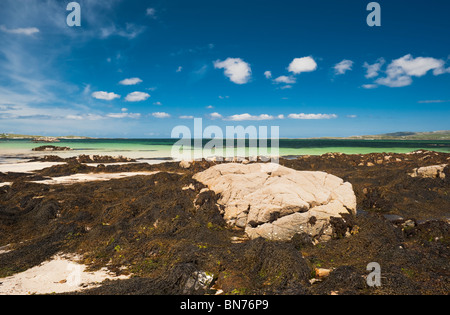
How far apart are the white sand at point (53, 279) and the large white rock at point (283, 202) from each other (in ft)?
17.0

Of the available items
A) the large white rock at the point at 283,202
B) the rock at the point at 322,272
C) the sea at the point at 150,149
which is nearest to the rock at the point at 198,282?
the rock at the point at 322,272

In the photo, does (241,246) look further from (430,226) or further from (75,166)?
(75,166)

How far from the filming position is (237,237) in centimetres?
964

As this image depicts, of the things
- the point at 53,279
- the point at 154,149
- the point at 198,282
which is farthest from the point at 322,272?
the point at 154,149

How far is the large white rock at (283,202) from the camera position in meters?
9.32

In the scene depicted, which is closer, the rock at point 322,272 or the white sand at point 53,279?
the white sand at point 53,279

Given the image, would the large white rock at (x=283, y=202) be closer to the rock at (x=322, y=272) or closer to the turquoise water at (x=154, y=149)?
the rock at (x=322, y=272)

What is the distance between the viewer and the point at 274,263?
21.6 ft

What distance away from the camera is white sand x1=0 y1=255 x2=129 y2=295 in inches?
240

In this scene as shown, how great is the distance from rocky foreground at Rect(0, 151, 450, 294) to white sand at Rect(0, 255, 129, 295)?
35 cm

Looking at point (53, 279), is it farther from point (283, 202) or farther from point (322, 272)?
point (283, 202)

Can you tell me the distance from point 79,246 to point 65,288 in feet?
9.50

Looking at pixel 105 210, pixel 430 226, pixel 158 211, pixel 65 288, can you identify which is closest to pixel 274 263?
pixel 65 288
